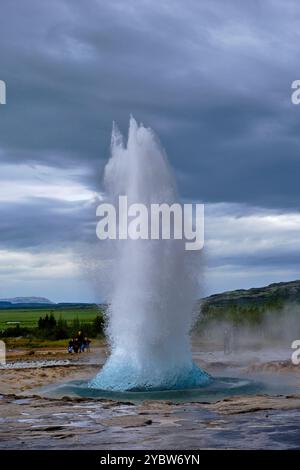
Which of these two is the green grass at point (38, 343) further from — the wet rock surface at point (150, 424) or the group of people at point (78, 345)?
the wet rock surface at point (150, 424)

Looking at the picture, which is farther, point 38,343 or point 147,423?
point 38,343

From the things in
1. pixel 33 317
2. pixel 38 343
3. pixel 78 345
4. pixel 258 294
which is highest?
pixel 258 294

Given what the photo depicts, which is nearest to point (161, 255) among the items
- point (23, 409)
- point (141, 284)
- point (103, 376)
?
point (141, 284)

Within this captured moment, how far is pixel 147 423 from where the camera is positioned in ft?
38.8

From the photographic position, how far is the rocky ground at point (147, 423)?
32.7 ft

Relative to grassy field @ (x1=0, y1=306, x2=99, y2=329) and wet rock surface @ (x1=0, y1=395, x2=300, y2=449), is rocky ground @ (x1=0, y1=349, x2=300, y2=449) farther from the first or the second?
grassy field @ (x1=0, y1=306, x2=99, y2=329)

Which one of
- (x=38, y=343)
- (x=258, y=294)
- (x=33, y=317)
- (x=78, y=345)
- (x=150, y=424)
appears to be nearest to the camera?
(x=150, y=424)

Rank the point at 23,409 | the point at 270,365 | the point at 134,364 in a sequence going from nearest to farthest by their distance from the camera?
the point at 23,409, the point at 134,364, the point at 270,365

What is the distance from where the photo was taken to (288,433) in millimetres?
10531

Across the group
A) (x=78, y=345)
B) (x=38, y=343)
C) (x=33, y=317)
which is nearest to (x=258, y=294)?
(x=33, y=317)

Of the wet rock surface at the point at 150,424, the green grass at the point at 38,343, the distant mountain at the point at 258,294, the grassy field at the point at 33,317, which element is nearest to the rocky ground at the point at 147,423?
the wet rock surface at the point at 150,424

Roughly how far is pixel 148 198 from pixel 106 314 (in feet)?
11.5

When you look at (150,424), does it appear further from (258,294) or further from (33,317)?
(258,294)
